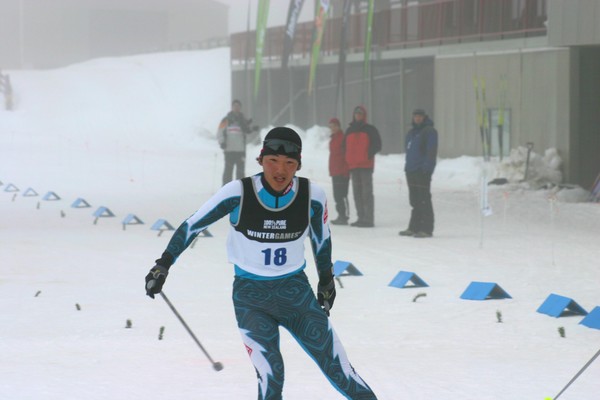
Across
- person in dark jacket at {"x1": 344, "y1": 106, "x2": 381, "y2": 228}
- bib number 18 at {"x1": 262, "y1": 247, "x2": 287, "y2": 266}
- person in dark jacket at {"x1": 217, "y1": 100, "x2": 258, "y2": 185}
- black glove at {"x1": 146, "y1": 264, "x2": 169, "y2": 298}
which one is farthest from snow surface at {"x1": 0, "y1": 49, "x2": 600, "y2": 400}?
bib number 18 at {"x1": 262, "y1": 247, "x2": 287, "y2": 266}

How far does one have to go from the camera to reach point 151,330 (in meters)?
8.45

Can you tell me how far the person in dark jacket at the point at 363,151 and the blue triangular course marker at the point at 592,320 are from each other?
22.8 ft

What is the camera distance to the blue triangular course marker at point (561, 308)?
9016mm

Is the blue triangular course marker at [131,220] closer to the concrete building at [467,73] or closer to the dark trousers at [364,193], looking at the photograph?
the dark trousers at [364,193]

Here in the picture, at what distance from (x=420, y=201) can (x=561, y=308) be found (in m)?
5.66

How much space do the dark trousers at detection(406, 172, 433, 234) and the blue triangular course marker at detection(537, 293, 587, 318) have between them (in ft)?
17.6

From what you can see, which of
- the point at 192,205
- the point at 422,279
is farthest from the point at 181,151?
the point at 422,279

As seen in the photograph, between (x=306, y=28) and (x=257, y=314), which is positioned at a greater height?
(x=306, y=28)

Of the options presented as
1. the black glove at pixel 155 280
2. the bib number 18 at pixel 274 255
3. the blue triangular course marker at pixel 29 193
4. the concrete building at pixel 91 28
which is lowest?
the blue triangular course marker at pixel 29 193

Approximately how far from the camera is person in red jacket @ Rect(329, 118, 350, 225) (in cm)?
1609

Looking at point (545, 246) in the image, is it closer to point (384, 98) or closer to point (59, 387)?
point (59, 387)

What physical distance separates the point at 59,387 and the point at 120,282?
429 centimetres

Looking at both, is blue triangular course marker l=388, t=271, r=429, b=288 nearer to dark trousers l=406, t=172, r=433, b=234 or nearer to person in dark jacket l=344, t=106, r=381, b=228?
dark trousers l=406, t=172, r=433, b=234

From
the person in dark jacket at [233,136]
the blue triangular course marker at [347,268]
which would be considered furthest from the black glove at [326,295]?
the person in dark jacket at [233,136]
